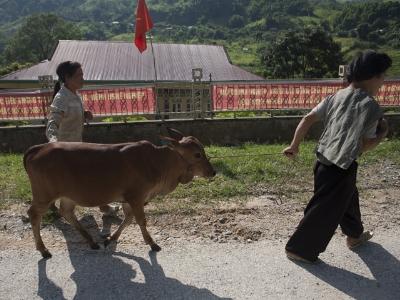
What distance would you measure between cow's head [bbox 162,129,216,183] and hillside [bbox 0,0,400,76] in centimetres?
6428

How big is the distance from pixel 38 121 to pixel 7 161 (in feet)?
4.93

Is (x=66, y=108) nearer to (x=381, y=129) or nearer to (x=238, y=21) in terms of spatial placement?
(x=381, y=129)

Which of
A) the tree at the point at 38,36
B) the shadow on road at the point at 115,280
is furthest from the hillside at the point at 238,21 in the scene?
the shadow on road at the point at 115,280

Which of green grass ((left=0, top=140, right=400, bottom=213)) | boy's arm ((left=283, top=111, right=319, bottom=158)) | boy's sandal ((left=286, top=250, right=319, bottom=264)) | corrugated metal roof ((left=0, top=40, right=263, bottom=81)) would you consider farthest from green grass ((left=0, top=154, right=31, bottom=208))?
corrugated metal roof ((left=0, top=40, right=263, bottom=81))

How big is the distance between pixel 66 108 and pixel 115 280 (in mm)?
1865

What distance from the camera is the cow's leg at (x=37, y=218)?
12.7ft

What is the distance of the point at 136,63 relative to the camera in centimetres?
2314

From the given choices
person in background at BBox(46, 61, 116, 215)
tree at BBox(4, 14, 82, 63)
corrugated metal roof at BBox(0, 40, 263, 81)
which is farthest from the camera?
tree at BBox(4, 14, 82, 63)

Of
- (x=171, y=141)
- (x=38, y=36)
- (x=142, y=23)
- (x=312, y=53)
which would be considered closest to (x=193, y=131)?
(x=142, y=23)

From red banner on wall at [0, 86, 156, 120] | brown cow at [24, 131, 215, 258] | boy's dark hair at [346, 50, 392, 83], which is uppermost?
boy's dark hair at [346, 50, 392, 83]

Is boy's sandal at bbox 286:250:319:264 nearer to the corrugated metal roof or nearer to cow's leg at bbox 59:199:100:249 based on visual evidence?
cow's leg at bbox 59:199:100:249

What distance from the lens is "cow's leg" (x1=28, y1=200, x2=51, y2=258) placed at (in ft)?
12.7

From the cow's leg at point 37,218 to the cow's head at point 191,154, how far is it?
1.33m

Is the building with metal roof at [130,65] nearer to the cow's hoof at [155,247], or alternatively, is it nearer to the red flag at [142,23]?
the red flag at [142,23]
